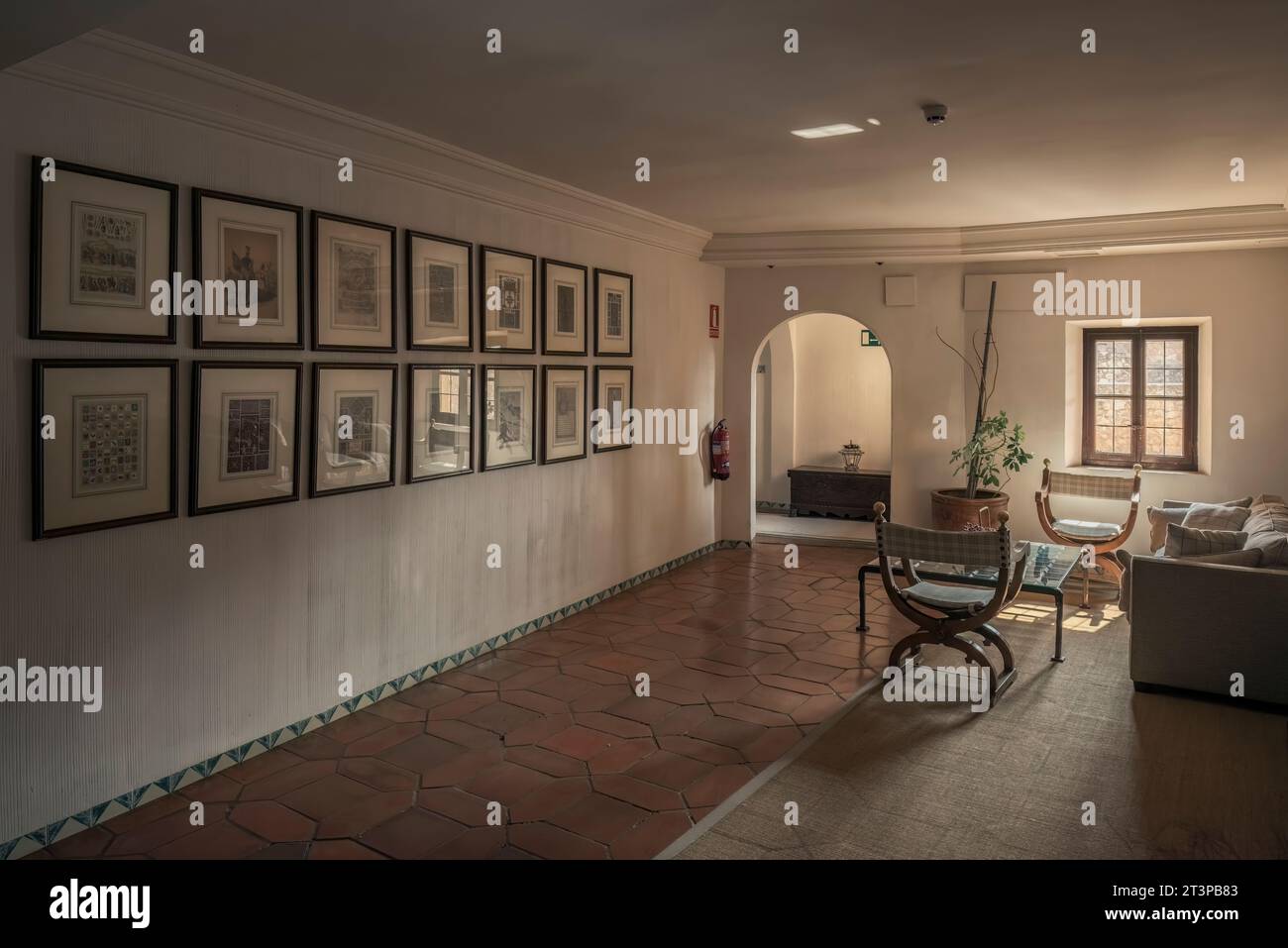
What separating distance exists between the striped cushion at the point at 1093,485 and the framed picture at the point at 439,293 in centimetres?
540

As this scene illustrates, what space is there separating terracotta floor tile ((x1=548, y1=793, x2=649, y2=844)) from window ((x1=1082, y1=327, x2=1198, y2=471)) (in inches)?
249

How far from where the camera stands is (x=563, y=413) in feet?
21.1

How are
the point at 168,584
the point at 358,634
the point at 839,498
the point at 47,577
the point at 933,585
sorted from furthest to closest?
the point at 839,498
the point at 933,585
the point at 358,634
the point at 168,584
the point at 47,577

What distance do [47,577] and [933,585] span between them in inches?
178

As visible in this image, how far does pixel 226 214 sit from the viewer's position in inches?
159

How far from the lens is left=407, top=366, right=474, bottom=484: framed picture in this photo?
5.11 metres

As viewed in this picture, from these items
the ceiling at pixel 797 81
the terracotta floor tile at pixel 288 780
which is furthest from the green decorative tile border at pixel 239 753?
the ceiling at pixel 797 81

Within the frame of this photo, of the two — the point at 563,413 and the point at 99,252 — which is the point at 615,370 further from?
the point at 99,252

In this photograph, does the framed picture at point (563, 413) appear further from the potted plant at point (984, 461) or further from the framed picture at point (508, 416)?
the potted plant at point (984, 461)

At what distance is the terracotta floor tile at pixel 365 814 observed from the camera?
11.7 ft

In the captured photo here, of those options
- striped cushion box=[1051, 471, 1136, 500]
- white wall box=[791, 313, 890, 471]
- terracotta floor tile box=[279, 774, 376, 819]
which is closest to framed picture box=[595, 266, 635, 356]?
terracotta floor tile box=[279, 774, 376, 819]

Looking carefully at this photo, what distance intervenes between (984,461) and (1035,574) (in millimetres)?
2697

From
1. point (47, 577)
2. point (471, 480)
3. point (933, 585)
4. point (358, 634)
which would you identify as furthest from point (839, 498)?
point (47, 577)
